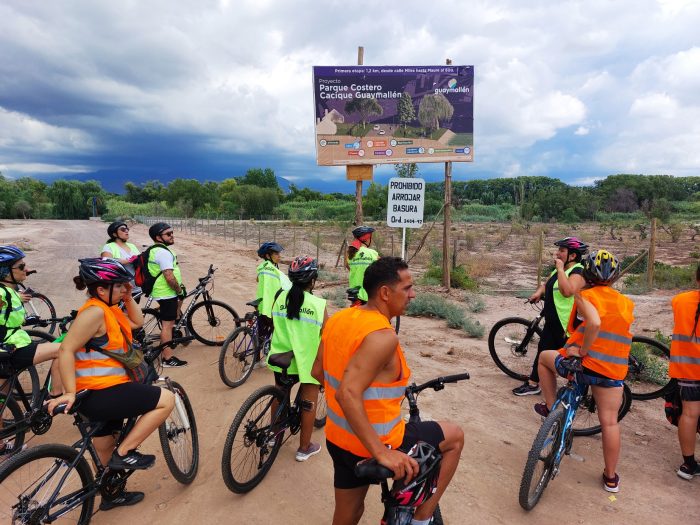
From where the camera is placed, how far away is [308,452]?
3768 mm

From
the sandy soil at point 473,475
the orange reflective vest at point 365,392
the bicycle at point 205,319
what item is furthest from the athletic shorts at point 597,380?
the bicycle at point 205,319

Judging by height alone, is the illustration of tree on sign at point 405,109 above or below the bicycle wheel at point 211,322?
above

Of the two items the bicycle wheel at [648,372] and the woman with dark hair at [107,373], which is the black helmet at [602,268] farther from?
the woman with dark hair at [107,373]

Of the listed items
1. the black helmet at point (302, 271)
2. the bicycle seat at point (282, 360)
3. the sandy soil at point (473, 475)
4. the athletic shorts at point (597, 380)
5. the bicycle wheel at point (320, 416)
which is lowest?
the sandy soil at point (473, 475)

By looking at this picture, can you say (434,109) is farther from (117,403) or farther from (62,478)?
(62,478)

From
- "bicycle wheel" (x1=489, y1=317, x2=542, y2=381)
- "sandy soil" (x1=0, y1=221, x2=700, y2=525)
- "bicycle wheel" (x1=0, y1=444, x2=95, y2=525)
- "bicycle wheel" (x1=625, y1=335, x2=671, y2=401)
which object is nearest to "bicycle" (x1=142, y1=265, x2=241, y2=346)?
"sandy soil" (x1=0, y1=221, x2=700, y2=525)

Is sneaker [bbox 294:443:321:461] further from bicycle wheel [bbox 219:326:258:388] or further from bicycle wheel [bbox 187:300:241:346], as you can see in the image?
bicycle wheel [bbox 187:300:241:346]

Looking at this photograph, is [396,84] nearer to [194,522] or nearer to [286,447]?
[286,447]

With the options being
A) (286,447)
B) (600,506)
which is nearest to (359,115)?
(286,447)

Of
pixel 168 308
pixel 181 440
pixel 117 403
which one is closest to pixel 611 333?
pixel 181 440

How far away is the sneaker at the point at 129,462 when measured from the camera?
280 cm

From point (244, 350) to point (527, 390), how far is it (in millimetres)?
3465

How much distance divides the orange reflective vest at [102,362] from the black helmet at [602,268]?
3395 millimetres

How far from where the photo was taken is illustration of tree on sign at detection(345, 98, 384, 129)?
9641mm
